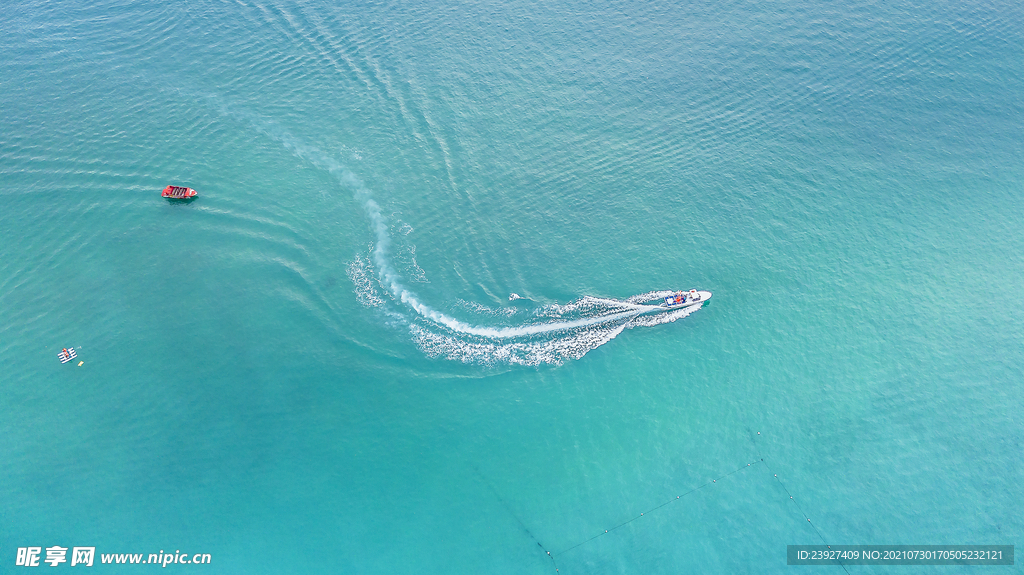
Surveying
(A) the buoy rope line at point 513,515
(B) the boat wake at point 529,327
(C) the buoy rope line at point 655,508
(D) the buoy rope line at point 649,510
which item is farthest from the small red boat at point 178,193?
(C) the buoy rope line at point 655,508

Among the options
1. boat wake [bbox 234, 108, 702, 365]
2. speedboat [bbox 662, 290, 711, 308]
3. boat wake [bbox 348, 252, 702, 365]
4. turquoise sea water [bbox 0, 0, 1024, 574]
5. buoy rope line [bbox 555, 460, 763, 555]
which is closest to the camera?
buoy rope line [bbox 555, 460, 763, 555]

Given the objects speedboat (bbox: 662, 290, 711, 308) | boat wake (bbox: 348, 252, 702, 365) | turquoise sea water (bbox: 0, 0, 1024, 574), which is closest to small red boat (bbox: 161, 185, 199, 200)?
turquoise sea water (bbox: 0, 0, 1024, 574)

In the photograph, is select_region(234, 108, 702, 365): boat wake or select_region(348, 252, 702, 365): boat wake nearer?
select_region(348, 252, 702, 365): boat wake

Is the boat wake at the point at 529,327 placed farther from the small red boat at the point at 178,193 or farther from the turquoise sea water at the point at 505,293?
the small red boat at the point at 178,193

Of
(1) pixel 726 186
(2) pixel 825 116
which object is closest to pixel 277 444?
(1) pixel 726 186

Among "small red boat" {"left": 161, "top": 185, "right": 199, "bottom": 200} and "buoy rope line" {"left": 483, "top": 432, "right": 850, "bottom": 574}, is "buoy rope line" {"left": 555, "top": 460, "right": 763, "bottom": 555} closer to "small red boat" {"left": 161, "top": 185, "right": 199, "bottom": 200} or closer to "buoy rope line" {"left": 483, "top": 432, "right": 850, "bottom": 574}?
"buoy rope line" {"left": 483, "top": 432, "right": 850, "bottom": 574}
